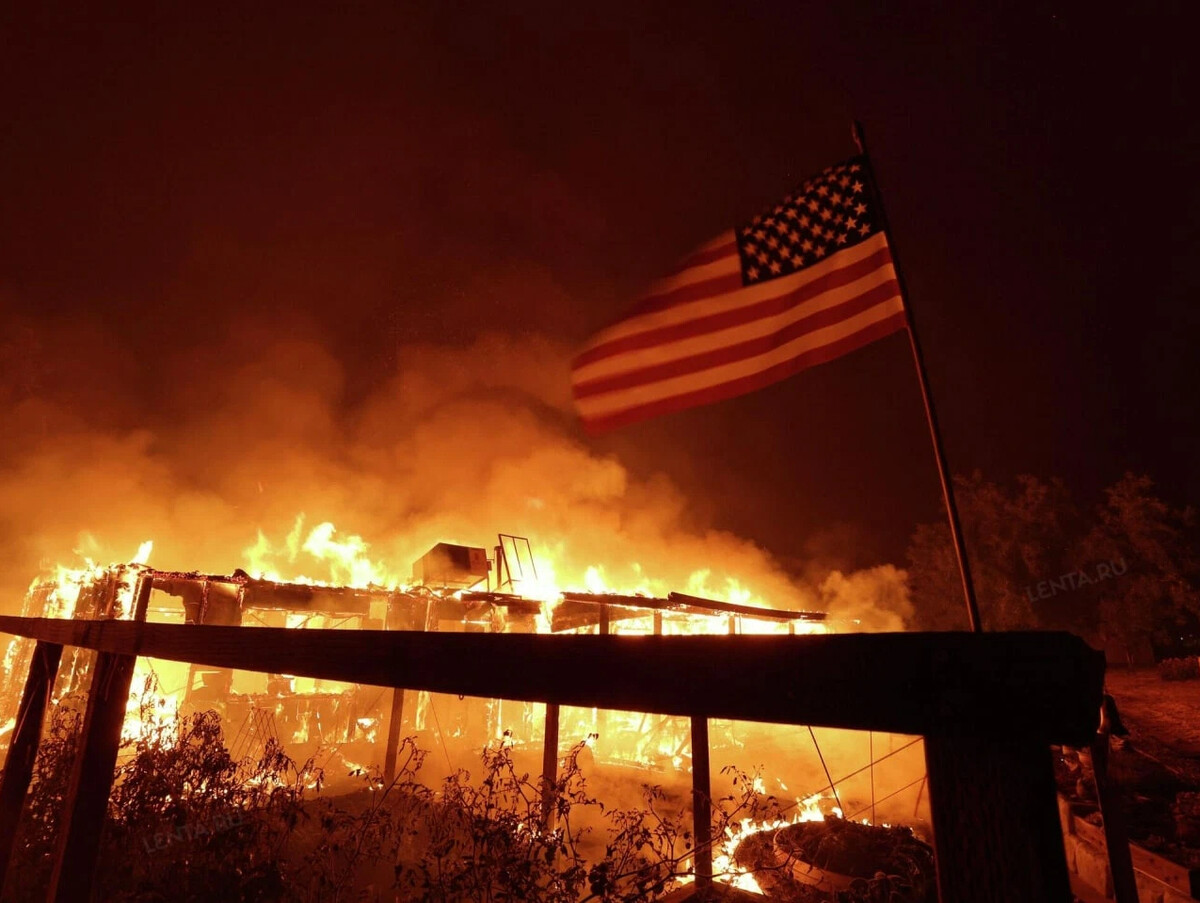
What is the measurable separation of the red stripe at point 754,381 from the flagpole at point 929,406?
0.19 m

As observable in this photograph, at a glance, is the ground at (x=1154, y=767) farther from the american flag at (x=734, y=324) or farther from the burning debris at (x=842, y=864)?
the american flag at (x=734, y=324)

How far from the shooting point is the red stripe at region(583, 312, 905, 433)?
5.64 m

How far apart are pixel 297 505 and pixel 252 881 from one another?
48232 millimetres

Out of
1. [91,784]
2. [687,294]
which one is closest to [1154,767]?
[687,294]

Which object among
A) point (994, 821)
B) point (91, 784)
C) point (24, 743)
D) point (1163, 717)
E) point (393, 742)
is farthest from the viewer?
point (1163, 717)

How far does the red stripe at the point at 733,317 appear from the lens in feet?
18.9

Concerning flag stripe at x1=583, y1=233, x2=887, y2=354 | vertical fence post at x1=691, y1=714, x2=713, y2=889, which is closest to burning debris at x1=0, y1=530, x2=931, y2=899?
vertical fence post at x1=691, y1=714, x2=713, y2=889

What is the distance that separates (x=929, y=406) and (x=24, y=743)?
715cm

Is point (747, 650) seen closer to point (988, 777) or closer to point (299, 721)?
point (988, 777)

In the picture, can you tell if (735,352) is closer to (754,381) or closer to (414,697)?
(754,381)

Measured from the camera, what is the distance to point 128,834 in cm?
593

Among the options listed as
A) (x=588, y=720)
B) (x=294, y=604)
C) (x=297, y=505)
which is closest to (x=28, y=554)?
(x=297, y=505)

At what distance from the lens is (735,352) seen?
5.77 metres

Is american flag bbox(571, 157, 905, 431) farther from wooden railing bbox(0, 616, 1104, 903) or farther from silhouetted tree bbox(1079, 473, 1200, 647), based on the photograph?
silhouetted tree bbox(1079, 473, 1200, 647)
